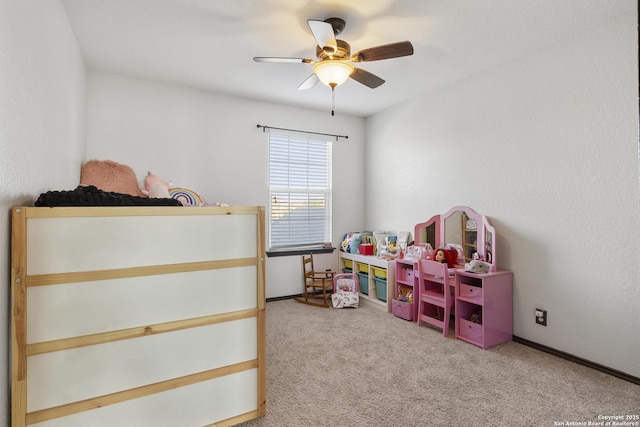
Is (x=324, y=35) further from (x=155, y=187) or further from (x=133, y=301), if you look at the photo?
(x=155, y=187)

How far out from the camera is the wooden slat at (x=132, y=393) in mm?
1322

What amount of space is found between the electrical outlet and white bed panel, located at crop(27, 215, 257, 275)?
248 cm

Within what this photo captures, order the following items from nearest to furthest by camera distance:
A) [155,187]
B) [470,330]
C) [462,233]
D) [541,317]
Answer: [541,317] → [470,330] → [155,187] → [462,233]

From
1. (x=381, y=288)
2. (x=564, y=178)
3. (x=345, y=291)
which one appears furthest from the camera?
(x=345, y=291)

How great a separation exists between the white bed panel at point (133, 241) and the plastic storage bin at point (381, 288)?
238 centimetres

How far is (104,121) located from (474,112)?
12.3 ft

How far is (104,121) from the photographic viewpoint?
10.5 ft

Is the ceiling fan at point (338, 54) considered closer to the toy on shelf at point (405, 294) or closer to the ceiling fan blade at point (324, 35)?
the ceiling fan blade at point (324, 35)

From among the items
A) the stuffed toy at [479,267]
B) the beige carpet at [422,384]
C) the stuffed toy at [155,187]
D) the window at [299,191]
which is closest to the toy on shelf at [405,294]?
the beige carpet at [422,384]

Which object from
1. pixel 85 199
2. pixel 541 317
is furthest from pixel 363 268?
pixel 85 199

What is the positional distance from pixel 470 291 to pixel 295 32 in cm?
261

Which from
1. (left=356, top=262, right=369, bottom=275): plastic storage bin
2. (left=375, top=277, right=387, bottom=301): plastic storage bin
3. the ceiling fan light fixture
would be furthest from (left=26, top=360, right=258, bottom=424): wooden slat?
(left=356, top=262, right=369, bottom=275): plastic storage bin

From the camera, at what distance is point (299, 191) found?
4.35 metres

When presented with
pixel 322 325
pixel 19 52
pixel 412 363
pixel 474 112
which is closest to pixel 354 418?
pixel 412 363
